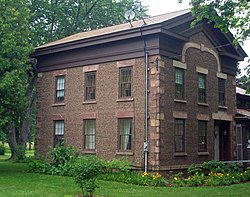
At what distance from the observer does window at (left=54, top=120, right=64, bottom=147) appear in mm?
25500

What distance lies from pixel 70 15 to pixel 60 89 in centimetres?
1516

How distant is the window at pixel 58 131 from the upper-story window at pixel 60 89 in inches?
56.7

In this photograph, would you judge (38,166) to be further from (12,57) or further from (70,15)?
(70,15)

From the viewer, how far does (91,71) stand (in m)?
24.0

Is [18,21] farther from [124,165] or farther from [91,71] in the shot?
[124,165]

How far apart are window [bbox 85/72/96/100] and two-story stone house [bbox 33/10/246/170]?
0.06m

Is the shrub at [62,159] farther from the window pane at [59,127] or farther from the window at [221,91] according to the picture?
the window at [221,91]

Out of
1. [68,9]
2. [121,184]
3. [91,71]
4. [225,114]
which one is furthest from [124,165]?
[68,9]

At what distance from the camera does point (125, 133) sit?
71.4 ft

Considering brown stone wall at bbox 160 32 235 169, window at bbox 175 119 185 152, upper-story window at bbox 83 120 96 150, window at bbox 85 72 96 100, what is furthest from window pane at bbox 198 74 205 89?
upper-story window at bbox 83 120 96 150

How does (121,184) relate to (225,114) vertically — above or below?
below

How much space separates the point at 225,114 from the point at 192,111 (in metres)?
4.08

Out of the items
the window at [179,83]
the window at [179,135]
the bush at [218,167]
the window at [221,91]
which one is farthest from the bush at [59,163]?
the window at [221,91]

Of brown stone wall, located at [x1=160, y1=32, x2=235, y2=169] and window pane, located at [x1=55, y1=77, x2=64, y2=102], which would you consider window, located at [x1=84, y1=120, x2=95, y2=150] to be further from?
brown stone wall, located at [x1=160, y1=32, x2=235, y2=169]
